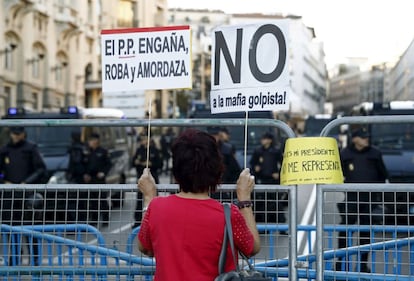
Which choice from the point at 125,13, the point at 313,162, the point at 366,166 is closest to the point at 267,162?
the point at 366,166

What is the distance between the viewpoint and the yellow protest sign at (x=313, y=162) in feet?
13.2

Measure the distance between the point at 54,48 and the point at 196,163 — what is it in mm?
36445

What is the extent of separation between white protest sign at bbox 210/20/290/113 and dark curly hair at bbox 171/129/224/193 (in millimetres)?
886

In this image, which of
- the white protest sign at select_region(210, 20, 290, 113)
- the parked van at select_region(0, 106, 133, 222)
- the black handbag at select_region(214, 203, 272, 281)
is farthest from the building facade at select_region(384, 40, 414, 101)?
the black handbag at select_region(214, 203, 272, 281)

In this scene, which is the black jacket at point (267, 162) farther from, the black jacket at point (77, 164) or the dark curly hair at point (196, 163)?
the dark curly hair at point (196, 163)

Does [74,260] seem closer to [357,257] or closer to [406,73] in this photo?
[357,257]

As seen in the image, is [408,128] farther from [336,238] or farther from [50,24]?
[50,24]

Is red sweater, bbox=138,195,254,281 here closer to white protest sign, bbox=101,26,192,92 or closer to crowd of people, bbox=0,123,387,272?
crowd of people, bbox=0,123,387,272

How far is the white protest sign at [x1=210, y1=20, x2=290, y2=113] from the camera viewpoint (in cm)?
418

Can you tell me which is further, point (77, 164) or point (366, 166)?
point (77, 164)

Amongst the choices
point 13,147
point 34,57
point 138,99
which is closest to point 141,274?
point 13,147

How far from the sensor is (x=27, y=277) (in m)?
4.74

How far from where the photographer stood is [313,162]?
4.03 metres

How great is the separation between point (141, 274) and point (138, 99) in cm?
1603
